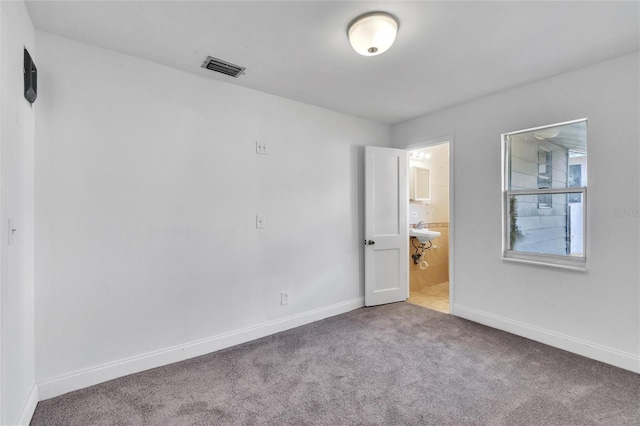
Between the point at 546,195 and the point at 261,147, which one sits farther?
the point at 261,147

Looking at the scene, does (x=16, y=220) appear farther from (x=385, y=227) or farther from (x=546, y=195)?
(x=546, y=195)

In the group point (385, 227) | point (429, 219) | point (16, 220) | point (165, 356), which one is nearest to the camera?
point (16, 220)

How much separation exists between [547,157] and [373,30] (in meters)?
2.22

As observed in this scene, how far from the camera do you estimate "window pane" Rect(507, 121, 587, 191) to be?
2625mm

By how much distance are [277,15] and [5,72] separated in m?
1.46

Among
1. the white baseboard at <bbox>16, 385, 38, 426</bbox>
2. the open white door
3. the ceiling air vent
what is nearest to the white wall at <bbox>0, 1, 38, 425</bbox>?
the white baseboard at <bbox>16, 385, 38, 426</bbox>

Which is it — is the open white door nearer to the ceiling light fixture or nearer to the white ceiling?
the white ceiling

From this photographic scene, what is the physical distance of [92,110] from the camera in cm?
215

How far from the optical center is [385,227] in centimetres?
387

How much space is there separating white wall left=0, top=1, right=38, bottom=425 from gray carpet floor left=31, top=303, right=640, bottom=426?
0.37 metres

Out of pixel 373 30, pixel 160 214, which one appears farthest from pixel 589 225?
pixel 160 214

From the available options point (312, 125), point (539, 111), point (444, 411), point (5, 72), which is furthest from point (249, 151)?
point (539, 111)

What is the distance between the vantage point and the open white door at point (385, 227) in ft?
12.3

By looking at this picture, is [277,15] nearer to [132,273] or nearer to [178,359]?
[132,273]
